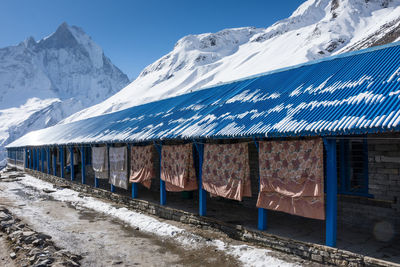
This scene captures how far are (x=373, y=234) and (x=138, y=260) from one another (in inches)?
202

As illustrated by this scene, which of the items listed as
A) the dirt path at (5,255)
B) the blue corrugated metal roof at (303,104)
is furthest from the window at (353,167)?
the dirt path at (5,255)

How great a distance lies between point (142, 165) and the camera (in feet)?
39.0

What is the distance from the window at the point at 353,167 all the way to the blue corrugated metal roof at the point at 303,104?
1.40 metres

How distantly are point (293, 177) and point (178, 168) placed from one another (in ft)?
14.0

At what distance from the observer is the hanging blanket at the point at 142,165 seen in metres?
11.7

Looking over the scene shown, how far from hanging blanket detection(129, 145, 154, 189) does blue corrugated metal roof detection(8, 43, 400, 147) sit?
584mm

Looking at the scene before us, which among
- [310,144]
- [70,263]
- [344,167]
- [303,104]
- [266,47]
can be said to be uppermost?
[266,47]

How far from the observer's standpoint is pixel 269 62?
80.5 meters

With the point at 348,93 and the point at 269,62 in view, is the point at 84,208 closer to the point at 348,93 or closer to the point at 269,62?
the point at 348,93

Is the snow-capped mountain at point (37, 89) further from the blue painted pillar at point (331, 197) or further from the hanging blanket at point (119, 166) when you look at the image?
the blue painted pillar at point (331, 197)

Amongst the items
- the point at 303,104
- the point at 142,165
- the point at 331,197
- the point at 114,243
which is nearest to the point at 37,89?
the point at 142,165

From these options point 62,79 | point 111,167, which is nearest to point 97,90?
point 62,79

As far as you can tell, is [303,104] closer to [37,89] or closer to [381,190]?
[381,190]

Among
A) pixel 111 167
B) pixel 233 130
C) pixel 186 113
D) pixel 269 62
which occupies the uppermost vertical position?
pixel 269 62
